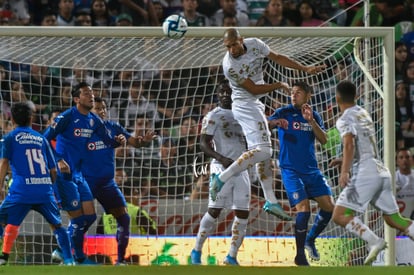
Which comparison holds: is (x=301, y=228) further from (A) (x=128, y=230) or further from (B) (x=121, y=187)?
(B) (x=121, y=187)

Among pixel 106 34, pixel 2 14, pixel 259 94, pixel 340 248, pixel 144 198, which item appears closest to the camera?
pixel 259 94

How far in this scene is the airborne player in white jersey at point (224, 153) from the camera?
1276 centimetres

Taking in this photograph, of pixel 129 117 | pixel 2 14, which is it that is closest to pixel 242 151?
pixel 129 117

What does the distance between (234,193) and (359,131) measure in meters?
2.68

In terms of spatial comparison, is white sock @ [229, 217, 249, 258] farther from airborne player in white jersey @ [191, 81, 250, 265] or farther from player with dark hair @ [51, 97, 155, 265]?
player with dark hair @ [51, 97, 155, 265]

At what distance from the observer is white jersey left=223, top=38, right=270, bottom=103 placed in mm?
11773

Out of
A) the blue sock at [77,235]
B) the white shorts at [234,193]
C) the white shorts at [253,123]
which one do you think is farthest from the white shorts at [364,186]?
the blue sock at [77,235]

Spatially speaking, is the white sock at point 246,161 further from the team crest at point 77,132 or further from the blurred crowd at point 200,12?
the blurred crowd at point 200,12

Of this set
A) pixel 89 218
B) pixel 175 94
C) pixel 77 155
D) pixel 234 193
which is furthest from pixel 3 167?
pixel 175 94

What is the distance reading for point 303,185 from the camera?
1263 cm

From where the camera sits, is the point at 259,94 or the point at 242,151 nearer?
the point at 259,94

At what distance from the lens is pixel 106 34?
12.8m

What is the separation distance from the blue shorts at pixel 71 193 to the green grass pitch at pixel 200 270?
7.93ft

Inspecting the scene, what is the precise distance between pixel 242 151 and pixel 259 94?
1.25 meters
